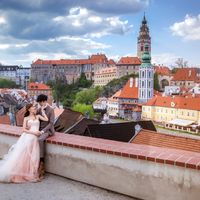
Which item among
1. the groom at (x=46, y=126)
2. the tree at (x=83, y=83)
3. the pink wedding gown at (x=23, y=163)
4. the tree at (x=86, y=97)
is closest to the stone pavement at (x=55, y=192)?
the pink wedding gown at (x=23, y=163)

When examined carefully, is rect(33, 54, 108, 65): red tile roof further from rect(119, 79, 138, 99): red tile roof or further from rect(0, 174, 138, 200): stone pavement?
rect(0, 174, 138, 200): stone pavement

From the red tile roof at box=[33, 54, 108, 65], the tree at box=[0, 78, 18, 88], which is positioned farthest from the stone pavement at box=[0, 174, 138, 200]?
the red tile roof at box=[33, 54, 108, 65]

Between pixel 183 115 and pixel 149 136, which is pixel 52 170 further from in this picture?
pixel 183 115

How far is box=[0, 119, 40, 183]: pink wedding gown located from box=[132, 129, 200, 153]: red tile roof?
7.68m

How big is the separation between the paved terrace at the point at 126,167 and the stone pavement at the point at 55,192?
0.13 ft

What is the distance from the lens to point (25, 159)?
5.66 m

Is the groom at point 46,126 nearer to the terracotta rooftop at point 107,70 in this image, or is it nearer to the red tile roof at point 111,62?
the terracotta rooftop at point 107,70

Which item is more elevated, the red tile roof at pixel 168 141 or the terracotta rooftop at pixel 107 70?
the terracotta rooftop at pixel 107 70

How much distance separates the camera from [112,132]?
20094mm

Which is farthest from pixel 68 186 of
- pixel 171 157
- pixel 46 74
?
pixel 46 74

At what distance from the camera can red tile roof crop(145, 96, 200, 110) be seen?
71.9 m

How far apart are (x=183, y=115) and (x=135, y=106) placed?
66.6 ft

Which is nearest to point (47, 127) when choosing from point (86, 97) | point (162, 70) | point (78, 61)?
point (86, 97)

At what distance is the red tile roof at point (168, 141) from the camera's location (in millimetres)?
12880
